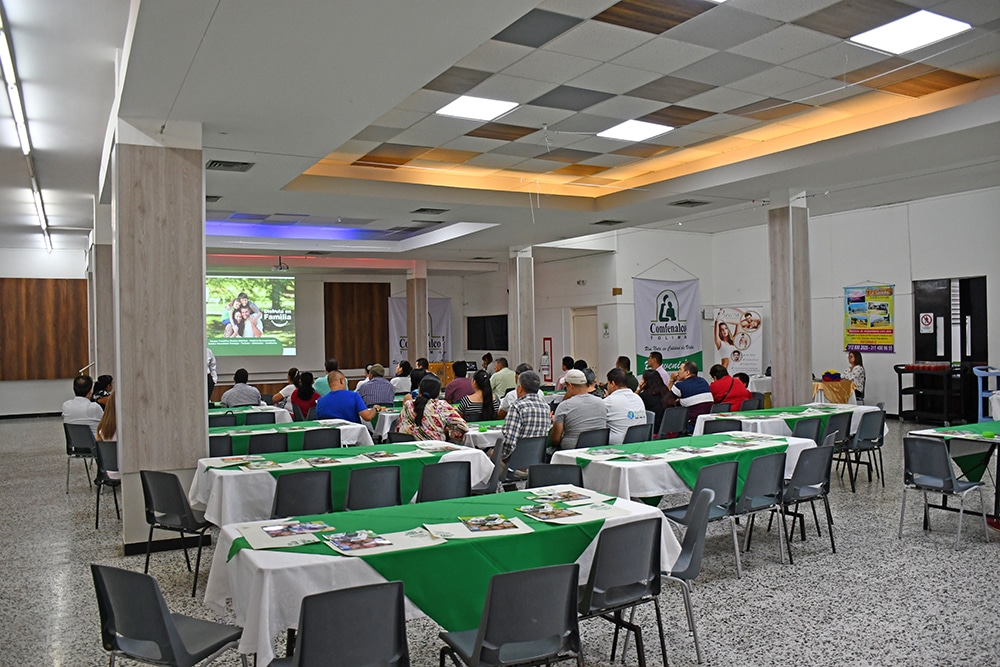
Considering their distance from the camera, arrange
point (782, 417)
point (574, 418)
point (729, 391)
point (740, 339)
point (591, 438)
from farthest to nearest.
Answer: point (740, 339) < point (729, 391) < point (782, 417) < point (574, 418) < point (591, 438)

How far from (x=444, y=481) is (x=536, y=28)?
3.15 m

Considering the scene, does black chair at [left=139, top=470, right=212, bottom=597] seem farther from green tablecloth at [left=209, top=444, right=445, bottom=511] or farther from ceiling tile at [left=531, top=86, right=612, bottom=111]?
ceiling tile at [left=531, top=86, right=612, bottom=111]

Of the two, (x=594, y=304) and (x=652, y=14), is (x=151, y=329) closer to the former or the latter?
(x=652, y=14)

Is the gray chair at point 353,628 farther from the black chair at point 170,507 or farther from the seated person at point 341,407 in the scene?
the seated person at point 341,407

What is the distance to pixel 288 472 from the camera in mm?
5129

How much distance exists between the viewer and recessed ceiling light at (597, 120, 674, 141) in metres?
7.91

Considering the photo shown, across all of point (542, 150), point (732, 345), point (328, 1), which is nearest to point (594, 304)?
point (732, 345)

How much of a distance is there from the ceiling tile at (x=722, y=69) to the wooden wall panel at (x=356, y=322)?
1534 cm

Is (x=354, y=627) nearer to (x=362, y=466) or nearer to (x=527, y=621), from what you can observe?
(x=527, y=621)

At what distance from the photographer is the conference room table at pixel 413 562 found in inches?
122

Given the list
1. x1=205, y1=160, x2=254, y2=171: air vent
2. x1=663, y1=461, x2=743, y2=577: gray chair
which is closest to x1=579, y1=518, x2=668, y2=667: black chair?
x1=663, y1=461, x2=743, y2=577: gray chair

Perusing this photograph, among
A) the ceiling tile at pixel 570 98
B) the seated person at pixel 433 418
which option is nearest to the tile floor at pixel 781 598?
the seated person at pixel 433 418

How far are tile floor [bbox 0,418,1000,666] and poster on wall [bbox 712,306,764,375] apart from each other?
28.3 ft

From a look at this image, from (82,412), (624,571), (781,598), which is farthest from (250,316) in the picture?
(624,571)
